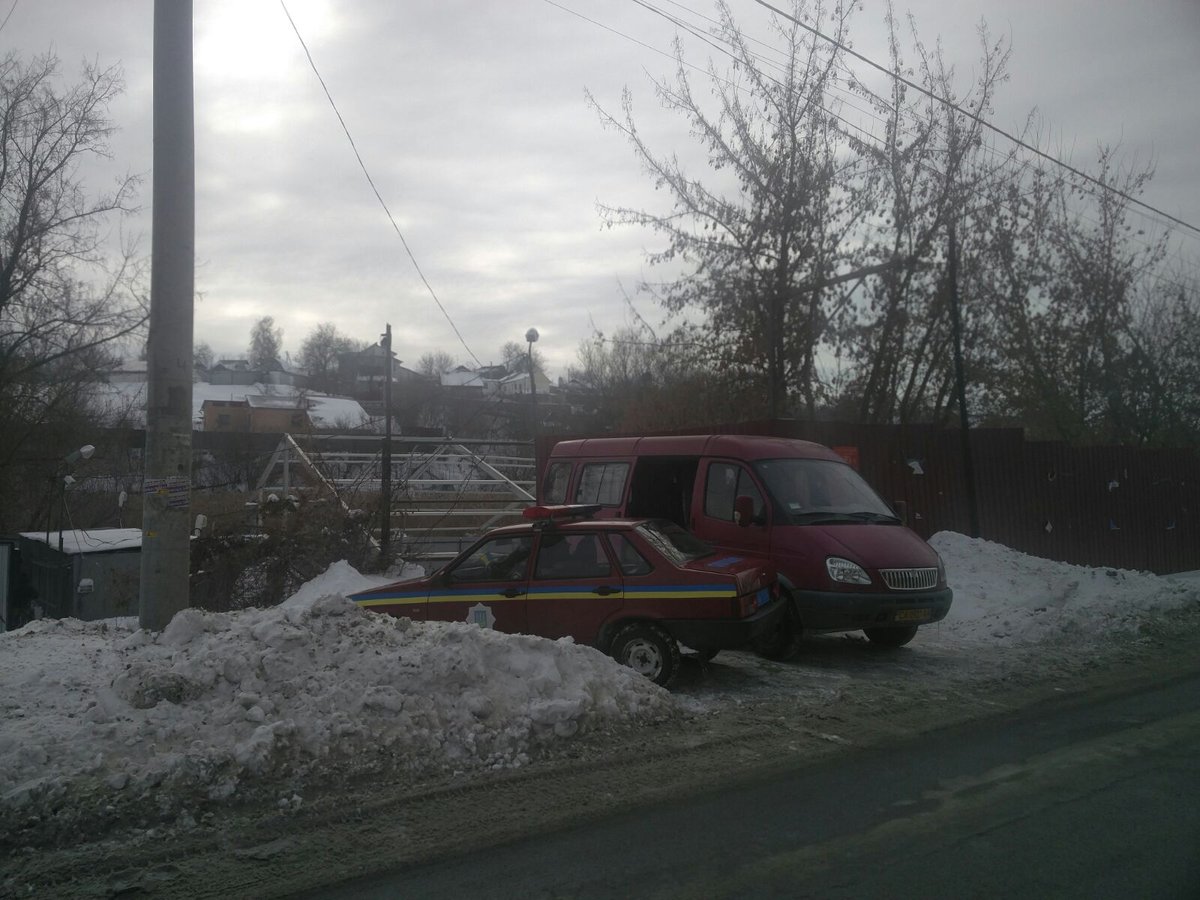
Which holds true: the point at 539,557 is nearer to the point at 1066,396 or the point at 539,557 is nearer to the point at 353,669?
the point at 353,669

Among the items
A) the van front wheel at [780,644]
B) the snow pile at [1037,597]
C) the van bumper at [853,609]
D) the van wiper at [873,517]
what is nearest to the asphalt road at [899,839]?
the van bumper at [853,609]

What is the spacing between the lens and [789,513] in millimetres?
10172

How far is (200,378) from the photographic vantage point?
7938 cm

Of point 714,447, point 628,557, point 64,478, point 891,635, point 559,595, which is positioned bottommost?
point 891,635

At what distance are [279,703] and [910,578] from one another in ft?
20.4

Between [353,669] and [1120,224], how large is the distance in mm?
24153

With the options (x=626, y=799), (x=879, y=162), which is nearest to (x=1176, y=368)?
(x=879, y=162)

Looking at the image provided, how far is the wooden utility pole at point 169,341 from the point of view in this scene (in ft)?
A: 25.7

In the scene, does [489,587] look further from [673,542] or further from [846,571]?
[846,571]

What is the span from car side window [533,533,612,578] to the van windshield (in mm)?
2374

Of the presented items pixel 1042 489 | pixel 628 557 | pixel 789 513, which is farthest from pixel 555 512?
pixel 1042 489

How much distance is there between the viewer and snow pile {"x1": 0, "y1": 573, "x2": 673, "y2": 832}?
5.57m

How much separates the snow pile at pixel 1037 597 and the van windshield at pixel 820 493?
2.15 metres

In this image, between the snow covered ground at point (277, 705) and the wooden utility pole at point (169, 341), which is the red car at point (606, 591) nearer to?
the snow covered ground at point (277, 705)
